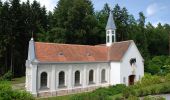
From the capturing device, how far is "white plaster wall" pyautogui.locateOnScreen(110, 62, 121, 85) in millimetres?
40528

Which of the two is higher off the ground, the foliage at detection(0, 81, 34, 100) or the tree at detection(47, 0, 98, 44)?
the tree at detection(47, 0, 98, 44)

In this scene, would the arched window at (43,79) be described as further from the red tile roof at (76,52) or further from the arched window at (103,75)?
the arched window at (103,75)

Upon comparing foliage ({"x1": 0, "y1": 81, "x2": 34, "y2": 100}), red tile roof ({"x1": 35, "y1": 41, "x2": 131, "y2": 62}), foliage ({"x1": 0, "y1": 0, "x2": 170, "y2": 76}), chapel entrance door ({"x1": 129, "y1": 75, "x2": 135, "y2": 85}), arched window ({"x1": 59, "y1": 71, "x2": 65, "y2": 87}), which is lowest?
chapel entrance door ({"x1": 129, "y1": 75, "x2": 135, "y2": 85})

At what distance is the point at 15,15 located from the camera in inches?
2293

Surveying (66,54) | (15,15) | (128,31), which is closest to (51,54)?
(66,54)

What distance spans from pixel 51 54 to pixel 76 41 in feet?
78.3

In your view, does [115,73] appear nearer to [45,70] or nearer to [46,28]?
[45,70]

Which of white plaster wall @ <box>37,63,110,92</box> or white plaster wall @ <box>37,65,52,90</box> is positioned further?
white plaster wall @ <box>37,63,110,92</box>

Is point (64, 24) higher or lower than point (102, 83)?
higher

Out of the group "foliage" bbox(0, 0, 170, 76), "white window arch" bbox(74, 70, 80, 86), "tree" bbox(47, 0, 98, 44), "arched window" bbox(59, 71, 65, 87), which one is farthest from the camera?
"tree" bbox(47, 0, 98, 44)

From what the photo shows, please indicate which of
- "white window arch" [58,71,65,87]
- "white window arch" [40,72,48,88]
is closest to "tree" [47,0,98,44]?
"white window arch" [58,71,65,87]

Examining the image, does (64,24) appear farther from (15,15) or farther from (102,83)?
(102,83)

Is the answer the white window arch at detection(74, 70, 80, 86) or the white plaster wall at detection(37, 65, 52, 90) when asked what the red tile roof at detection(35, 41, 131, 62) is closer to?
the white plaster wall at detection(37, 65, 52, 90)

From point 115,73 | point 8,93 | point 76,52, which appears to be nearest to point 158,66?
point 115,73
